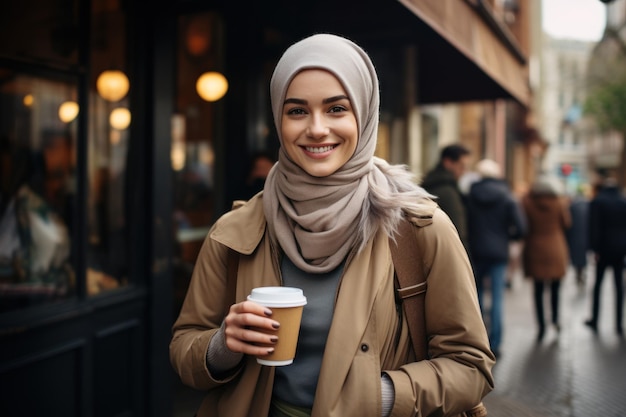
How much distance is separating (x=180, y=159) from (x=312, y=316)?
6.04 m

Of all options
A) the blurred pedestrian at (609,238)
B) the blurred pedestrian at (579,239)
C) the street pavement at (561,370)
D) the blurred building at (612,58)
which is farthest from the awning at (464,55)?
the blurred pedestrian at (579,239)

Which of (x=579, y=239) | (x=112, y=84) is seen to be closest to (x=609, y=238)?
(x=579, y=239)

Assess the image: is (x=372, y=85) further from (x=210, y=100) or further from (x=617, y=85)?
(x=617, y=85)

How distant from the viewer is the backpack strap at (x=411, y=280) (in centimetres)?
182

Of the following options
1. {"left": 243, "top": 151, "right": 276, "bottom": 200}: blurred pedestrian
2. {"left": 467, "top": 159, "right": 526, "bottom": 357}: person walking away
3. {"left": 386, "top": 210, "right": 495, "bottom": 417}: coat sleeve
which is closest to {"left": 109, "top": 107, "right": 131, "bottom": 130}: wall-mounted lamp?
{"left": 243, "top": 151, "right": 276, "bottom": 200}: blurred pedestrian

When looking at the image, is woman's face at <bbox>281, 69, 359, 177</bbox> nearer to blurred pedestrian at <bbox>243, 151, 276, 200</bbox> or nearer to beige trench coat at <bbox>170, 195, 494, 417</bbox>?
beige trench coat at <bbox>170, 195, 494, 417</bbox>

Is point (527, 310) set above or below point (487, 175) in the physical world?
below

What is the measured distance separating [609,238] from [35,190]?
24.0ft

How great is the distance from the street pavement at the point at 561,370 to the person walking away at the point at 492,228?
0.60m

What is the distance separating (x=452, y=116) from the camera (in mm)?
13867

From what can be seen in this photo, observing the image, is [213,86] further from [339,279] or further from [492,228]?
[339,279]

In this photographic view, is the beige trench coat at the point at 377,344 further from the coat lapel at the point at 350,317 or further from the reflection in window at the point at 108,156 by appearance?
the reflection in window at the point at 108,156

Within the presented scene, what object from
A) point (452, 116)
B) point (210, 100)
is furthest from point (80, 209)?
point (452, 116)

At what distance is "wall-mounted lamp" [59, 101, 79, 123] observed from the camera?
4173 mm
